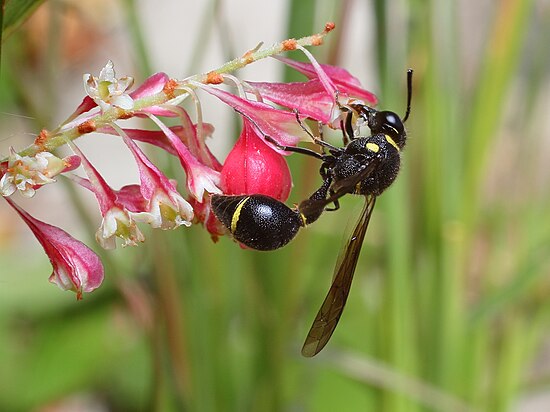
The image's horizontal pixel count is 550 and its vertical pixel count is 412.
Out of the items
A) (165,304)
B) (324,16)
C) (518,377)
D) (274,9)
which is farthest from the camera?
(274,9)

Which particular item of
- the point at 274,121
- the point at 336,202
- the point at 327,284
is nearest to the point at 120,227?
the point at 274,121

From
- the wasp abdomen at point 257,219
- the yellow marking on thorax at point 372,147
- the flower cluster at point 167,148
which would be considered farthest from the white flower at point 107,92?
the yellow marking on thorax at point 372,147

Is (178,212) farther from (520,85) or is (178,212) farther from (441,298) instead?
(520,85)

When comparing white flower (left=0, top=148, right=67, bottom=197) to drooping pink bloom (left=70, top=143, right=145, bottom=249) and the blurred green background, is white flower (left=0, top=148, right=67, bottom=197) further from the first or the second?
the blurred green background

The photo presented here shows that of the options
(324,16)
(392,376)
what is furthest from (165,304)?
(324,16)

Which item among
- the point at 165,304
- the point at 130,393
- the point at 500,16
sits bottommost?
the point at 130,393

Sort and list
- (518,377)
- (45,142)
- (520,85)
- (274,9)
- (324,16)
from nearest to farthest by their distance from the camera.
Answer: (45,142) < (324,16) < (518,377) < (520,85) < (274,9)

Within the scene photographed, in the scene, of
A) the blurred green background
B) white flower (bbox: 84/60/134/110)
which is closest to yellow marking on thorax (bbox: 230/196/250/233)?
white flower (bbox: 84/60/134/110)
